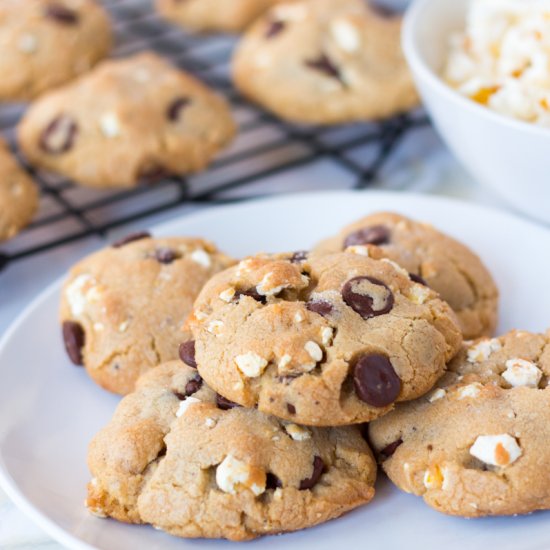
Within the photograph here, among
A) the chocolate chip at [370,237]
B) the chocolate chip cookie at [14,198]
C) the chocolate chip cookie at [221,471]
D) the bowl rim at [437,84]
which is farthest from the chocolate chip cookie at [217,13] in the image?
the chocolate chip cookie at [221,471]

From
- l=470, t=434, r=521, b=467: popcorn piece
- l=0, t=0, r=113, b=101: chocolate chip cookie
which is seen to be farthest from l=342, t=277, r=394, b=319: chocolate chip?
l=0, t=0, r=113, b=101: chocolate chip cookie

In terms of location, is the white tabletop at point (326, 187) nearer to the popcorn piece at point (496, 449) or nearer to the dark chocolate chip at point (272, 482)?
the dark chocolate chip at point (272, 482)

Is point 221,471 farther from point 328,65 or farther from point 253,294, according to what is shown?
point 328,65

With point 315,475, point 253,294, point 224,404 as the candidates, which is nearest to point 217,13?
point 253,294

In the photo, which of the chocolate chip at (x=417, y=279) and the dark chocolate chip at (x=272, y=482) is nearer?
the dark chocolate chip at (x=272, y=482)

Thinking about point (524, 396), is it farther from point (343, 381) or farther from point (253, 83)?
point (253, 83)

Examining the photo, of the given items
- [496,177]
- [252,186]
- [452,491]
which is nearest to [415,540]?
[452,491]

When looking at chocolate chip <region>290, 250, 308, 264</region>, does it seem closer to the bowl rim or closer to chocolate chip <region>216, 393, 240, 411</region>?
chocolate chip <region>216, 393, 240, 411</region>
